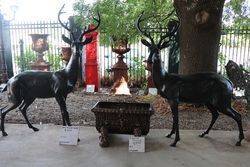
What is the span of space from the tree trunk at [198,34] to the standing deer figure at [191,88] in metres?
1.71

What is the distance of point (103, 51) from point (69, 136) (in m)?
6.21

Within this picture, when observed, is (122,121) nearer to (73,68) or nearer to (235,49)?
(73,68)

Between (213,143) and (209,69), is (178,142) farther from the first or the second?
(209,69)

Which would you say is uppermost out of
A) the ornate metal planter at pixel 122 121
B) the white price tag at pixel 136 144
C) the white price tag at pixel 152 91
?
the ornate metal planter at pixel 122 121

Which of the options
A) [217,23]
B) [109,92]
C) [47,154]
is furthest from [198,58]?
[47,154]

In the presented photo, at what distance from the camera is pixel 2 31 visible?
9.20 m

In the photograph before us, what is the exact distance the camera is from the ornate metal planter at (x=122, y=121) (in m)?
4.02

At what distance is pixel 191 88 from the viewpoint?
4.14 metres

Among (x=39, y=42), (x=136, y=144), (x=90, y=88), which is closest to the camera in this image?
(x=136, y=144)

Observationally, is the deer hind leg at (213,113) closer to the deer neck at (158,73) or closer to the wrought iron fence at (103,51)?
the deer neck at (158,73)

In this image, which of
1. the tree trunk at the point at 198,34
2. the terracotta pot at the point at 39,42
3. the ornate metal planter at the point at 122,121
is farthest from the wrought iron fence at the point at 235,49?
the ornate metal planter at the point at 122,121

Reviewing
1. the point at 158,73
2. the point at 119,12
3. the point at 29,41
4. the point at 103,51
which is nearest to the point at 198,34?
the point at 158,73

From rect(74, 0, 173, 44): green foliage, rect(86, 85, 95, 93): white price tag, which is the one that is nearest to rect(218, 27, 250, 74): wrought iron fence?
rect(74, 0, 173, 44): green foliage

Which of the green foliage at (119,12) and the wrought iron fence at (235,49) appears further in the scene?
the wrought iron fence at (235,49)
